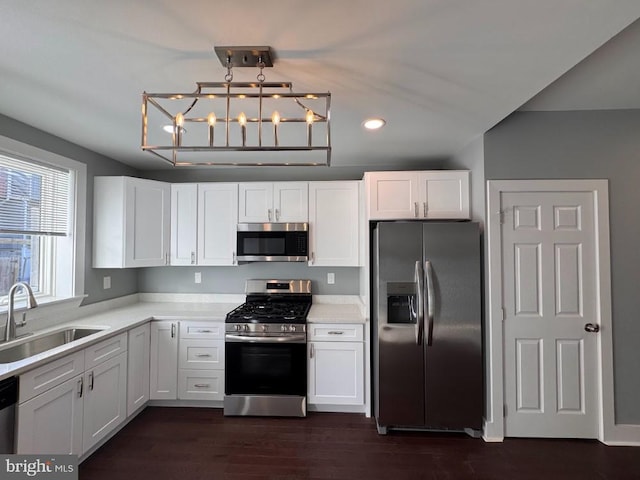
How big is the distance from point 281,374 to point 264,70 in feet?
7.87

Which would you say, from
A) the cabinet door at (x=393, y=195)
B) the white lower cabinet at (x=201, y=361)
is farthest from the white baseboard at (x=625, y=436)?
the white lower cabinet at (x=201, y=361)

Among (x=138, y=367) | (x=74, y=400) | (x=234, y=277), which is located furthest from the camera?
(x=234, y=277)

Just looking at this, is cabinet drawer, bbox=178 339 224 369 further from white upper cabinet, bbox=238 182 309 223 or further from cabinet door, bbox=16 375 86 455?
white upper cabinet, bbox=238 182 309 223

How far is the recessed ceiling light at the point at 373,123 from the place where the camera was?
86.5 inches

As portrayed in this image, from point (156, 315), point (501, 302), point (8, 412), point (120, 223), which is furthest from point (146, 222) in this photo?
point (501, 302)

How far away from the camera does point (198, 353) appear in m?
2.80

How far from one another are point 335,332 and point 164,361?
1.64m

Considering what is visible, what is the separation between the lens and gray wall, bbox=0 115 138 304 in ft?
7.32

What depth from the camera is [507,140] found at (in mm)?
2391

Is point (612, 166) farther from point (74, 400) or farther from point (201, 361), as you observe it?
point (74, 400)

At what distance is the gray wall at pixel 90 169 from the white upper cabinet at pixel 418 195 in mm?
2678

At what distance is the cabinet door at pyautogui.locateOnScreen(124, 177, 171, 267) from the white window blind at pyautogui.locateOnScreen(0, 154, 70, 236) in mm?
485

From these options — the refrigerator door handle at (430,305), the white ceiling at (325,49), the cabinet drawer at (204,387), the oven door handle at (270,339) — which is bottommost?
the cabinet drawer at (204,387)

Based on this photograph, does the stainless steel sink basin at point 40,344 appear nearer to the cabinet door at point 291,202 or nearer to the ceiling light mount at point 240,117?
the ceiling light mount at point 240,117
